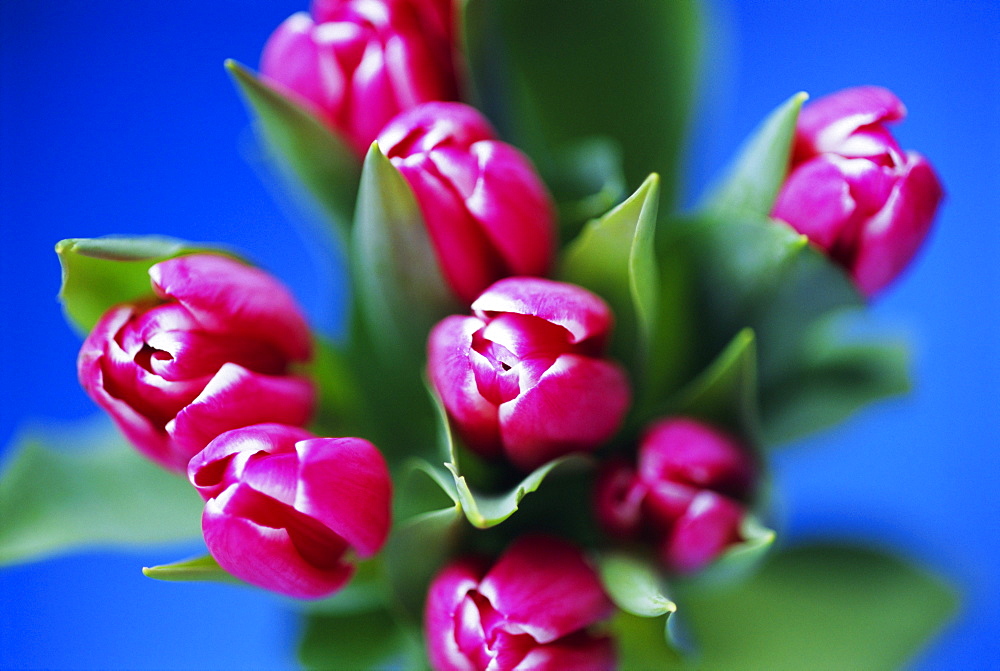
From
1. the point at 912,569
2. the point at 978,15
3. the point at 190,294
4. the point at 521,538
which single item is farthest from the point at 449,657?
the point at 978,15

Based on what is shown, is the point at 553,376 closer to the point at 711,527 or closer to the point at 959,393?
the point at 711,527

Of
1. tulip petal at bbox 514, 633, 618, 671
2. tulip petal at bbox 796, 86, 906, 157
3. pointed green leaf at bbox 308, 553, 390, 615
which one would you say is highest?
tulip petal at bbox 796, 86, 906, 157

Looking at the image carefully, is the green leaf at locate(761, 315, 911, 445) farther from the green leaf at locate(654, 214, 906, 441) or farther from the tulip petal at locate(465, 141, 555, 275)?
the tulip petal at locate(465, 141, 555, 275)

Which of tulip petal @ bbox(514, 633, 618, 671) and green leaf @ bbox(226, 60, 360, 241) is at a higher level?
green leaf @ bbox(226, 60, 360, 241)

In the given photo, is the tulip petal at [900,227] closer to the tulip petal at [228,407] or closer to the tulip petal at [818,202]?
the tulip petal at [818,202]

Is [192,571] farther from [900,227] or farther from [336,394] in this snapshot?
[900,227]

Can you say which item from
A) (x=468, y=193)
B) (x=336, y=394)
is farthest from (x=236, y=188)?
(x=468, y=193)

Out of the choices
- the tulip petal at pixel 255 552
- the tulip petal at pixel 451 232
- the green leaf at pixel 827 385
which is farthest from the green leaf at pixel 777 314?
the tulip petal at pixel 255 552

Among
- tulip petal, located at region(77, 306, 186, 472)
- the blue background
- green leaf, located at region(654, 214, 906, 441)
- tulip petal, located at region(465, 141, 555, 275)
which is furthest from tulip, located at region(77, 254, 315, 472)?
the blue background
